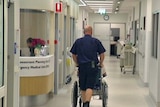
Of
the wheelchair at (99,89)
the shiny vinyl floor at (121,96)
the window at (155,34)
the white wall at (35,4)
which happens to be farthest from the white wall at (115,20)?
the wheelchair at (99,89)

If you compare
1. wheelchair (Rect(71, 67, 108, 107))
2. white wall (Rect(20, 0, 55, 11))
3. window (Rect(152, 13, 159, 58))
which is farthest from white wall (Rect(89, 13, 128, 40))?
wheelchair (Rect(71, 67, 108, 107))

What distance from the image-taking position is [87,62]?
641 centimetres

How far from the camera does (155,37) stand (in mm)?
8477

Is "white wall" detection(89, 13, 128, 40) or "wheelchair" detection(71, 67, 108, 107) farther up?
"white wall" detection(89, 13, 128, 40)

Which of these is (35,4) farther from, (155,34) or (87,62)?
(155,34)

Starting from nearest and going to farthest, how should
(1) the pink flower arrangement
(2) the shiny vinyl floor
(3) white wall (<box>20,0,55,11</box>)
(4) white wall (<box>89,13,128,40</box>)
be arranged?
(3) white wall (<box>20,0,55,11</box>) < (1) the pink flower arrangement < (2) the shiny vinyl floor < (4) white wall (<box>89,13,128,40</box>)

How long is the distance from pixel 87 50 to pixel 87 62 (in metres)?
0.23

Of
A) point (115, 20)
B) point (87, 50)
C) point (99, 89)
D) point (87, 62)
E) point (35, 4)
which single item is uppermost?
point (115, 20)

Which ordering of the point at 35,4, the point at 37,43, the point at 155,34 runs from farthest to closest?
the point at 155,34 < the point at 37,43 < the point at 35,4

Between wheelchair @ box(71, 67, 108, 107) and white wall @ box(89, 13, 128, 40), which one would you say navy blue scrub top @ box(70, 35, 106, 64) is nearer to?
wheelchair @ box(71, 67, 108, 107)

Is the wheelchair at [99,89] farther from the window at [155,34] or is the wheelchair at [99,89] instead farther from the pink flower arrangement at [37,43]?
the window at [155,34]

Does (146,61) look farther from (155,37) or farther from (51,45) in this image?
(51,45)

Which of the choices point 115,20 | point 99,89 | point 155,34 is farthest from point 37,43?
point 115,20

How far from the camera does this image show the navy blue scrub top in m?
6.46
